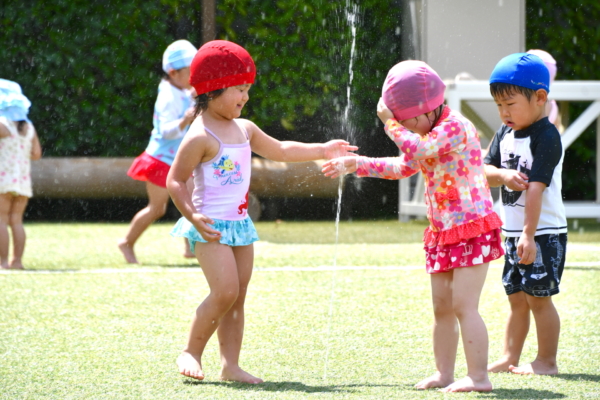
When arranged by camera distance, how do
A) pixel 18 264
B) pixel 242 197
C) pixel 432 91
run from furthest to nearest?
pixel 18 264 → pixel 242 197 → pixel 432 91

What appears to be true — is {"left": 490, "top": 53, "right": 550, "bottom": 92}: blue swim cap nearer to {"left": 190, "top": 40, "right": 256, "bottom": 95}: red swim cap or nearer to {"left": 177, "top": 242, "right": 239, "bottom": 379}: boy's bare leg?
{"left": 190, "top": 40, "right": 256, "bottom": 95}: red swim cap

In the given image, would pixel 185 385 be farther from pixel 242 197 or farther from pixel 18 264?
pixel 18 264

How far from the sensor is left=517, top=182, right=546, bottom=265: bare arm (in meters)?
2.88

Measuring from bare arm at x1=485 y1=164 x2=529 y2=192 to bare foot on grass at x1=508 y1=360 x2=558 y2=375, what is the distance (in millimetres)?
637

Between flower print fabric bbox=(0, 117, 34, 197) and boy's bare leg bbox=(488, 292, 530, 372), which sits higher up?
flower print fabric bbox=(0, 117, 34, 197)

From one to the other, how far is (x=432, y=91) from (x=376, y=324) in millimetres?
1365

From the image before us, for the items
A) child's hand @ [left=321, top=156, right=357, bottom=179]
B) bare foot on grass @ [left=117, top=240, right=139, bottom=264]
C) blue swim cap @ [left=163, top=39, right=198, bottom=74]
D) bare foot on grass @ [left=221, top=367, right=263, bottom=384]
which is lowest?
bare foot on grass @ [left=117, top=240, right=139, bottom=264]

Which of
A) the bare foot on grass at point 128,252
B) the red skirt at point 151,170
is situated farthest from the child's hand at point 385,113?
the bare foot on grass at point 128,252

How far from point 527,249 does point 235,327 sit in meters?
1.07

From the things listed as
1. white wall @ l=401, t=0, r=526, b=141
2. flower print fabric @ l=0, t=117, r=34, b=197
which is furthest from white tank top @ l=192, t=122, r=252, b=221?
white wall @ l=401, t=0, r=526, b=141

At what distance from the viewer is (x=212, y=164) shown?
115 inches

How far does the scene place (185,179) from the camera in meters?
2.87

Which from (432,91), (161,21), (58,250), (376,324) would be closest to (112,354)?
(376,324)

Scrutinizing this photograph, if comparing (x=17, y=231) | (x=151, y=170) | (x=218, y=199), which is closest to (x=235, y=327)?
(x=218, y=199)
